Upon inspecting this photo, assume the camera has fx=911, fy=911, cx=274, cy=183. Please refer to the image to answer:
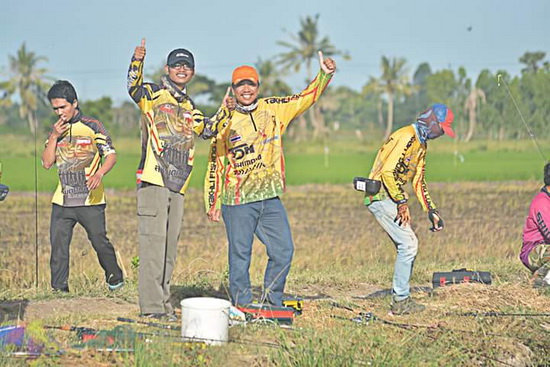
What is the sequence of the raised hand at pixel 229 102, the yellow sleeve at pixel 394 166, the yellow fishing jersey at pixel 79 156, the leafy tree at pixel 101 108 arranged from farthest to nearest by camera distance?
1. the leafy tree at pixel 101 108
2. the yellow fishing jersey at pixel 79 156
3. the yellow sleeve at pixel 394 166
4. the raised hand at pixel 229 102

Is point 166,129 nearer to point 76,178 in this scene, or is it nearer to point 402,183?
point 76,178

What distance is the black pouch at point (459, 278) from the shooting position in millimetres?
9070

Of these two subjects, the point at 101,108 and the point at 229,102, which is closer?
the point at 229,102

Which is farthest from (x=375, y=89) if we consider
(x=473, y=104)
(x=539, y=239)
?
(x=539, y=239)

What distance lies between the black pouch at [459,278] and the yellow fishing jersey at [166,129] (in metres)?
A: 3.21

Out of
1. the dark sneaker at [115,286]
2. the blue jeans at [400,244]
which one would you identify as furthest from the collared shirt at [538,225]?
the dark sneaker at [115,286]

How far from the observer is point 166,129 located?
7.00 metres

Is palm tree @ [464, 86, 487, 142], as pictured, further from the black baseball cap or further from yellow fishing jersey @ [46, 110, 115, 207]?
the black baseball cap

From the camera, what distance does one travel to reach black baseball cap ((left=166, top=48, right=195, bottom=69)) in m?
7.00

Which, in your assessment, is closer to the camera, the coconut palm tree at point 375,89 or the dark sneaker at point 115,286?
the dark sneaker at point 115,286

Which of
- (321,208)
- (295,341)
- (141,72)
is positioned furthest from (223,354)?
(321,208)

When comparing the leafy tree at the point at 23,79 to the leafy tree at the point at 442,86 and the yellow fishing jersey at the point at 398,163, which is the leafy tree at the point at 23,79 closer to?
the leafy tree at the point at 442,86

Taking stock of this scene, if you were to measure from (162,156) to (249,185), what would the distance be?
2.46 feet

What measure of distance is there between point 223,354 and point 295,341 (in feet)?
2.15
